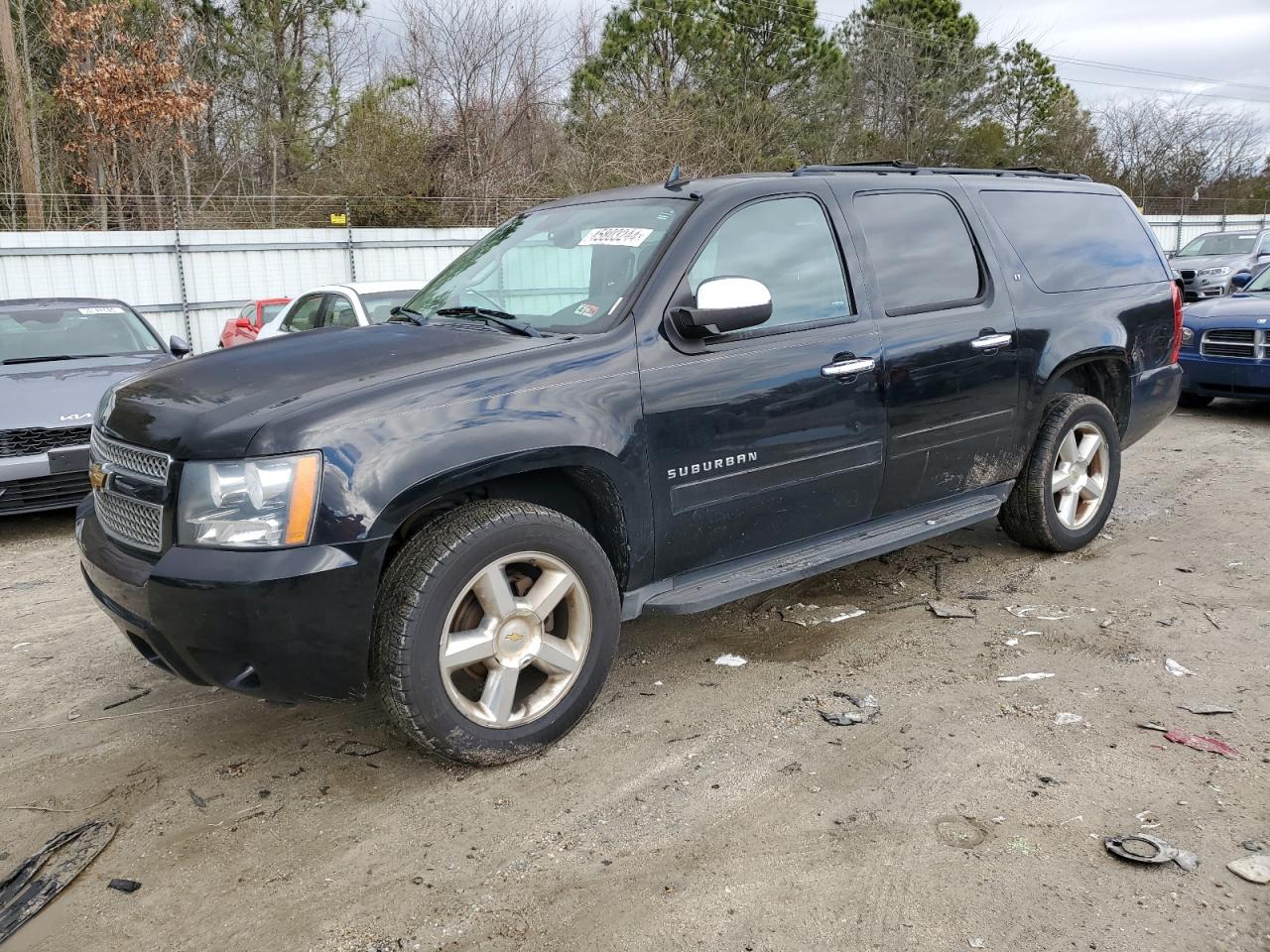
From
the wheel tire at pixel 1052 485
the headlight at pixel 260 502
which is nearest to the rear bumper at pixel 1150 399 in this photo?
the wheel tire at pixel 1052 485

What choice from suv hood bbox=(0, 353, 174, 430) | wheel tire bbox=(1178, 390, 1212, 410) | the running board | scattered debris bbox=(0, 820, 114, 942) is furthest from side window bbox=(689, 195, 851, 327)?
wheel tire bbox=(1178, 390, 1212, 410)

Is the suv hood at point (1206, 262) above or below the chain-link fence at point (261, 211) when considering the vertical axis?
below

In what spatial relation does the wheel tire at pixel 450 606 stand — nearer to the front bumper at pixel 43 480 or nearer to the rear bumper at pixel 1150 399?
the rear bumper at pixel 1150 399

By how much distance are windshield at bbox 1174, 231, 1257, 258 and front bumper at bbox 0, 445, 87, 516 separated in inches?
784

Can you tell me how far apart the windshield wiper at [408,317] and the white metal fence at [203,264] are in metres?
14.0

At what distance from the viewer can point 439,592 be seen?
3016mm

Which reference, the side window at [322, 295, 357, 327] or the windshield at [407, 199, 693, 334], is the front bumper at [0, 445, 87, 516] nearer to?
the side window at [322, 295, 357, 327]

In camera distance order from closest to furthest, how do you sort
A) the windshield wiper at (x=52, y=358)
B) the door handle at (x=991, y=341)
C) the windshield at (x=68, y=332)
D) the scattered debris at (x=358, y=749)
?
the scattered debris at (x=358, y=749)
the door handle at (x=991, y=341)
the windshield wiper at (x=52, y=358)
the windshield at (x=68, y=332)

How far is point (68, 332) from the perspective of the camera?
7.97 metres

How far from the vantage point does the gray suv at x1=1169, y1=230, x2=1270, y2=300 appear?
55.9 ft

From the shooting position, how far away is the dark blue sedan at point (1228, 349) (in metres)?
9.15

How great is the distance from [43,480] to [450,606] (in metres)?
4.63

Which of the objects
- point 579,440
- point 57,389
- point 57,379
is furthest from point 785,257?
point 57,379

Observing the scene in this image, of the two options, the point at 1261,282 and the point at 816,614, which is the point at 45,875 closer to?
the point at 816,614
